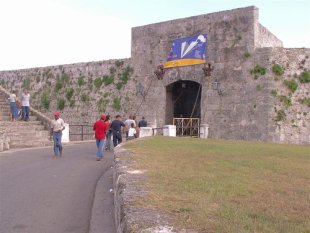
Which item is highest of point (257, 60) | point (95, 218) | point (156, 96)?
point (257, 60)

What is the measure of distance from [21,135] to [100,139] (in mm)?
6044

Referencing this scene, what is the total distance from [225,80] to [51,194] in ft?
48.9

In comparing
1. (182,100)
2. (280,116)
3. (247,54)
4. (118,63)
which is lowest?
(280,116)

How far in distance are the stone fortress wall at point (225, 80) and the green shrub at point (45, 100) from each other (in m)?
4.25

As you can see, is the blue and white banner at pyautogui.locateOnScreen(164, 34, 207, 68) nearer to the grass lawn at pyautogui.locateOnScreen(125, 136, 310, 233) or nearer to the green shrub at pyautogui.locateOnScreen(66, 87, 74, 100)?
the green shrub at pyautogui.locateOnScreen(66, 87, 74, 100)

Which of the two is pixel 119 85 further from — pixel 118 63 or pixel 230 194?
pixel 230 194

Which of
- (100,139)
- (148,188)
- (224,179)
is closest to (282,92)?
(100,139)

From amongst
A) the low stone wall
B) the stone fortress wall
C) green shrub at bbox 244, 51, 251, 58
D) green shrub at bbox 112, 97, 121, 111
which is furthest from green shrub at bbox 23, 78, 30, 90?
green shrub at bbox 244, 51, 251, 58

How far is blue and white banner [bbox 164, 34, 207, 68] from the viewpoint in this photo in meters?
21.6

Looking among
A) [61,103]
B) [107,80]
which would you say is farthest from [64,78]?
[107,80]

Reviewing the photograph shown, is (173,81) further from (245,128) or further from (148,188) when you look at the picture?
(148,188)

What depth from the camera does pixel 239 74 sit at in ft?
66.9

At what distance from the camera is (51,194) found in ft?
24.4

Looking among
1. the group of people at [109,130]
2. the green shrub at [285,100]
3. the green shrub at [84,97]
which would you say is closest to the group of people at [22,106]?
the group of people at [109,130]
